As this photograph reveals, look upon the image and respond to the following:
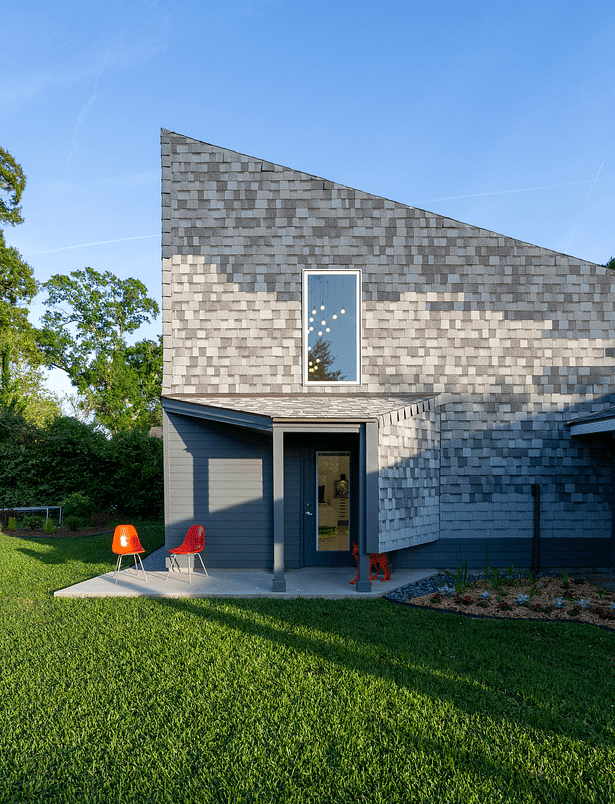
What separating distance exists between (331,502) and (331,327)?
2.88m

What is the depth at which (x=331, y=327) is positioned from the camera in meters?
7.87

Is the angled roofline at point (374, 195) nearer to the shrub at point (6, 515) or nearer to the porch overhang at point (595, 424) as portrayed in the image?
the porch overhang at point (595, 424)

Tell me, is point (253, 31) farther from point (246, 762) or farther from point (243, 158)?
point (246, 762)

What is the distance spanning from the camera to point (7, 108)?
604 inches

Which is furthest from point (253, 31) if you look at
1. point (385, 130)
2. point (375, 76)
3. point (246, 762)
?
point (246, 762)

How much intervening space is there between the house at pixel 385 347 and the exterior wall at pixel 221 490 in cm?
5

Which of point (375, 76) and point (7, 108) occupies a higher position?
point (7, 108)

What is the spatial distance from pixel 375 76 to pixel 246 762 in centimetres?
1441

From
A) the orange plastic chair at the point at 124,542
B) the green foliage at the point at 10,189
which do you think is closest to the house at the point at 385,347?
the orange plastic chair at the point at 124,542

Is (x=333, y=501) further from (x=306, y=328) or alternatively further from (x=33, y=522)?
(x=33, y=522)

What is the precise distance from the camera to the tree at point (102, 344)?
1008 inches

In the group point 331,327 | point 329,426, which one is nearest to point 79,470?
point 331,327

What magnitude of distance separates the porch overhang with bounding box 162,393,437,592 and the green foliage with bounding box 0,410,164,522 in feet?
23.2

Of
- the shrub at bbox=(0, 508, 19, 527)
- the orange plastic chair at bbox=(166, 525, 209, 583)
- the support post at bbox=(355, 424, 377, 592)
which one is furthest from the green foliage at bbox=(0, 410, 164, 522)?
the support post at bbox=(355, 424, 377, 592)
